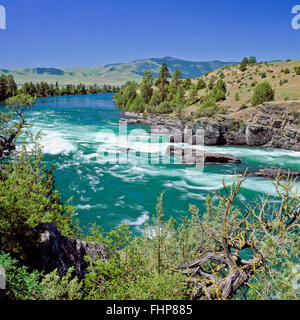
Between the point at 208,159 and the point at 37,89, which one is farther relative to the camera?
the point at 37,89

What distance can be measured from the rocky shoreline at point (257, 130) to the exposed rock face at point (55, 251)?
2937cm

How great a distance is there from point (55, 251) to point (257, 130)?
3417cm

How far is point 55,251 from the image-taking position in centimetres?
639

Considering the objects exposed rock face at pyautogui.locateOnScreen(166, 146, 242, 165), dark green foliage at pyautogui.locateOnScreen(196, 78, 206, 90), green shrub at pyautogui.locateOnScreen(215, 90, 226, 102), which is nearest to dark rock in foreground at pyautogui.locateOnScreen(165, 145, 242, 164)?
exposed rock face at pyautogui.locateOnScreen(166, 146, 242, 165)

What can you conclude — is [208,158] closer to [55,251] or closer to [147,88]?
[55,251]

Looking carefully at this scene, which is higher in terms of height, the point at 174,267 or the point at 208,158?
Answer: the point at 208,158

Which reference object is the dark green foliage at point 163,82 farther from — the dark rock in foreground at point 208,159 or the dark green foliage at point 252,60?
the dark rock in foreground at point 208,159

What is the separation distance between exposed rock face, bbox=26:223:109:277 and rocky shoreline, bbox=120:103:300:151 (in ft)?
96.3

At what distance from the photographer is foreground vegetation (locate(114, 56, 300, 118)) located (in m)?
44.4

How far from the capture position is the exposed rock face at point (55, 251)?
5.93 metres

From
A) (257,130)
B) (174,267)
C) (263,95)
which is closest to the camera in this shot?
(174,267)

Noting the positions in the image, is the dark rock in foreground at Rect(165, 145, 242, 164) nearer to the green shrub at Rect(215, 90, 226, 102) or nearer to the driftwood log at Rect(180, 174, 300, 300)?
the driftwood log at Rect(180, 174, 300, 300)

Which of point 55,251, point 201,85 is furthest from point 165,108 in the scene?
point 55,251
